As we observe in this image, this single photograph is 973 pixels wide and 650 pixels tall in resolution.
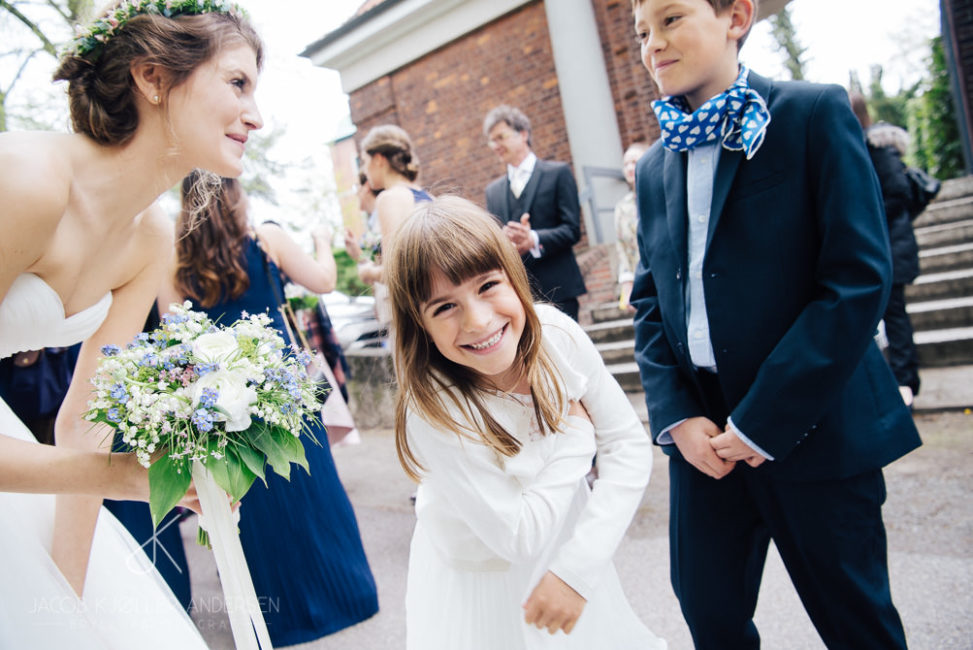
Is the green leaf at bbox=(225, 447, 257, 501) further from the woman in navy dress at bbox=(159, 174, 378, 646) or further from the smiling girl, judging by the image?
the woman in navy dress at bbox=(159, 174, 378, 646)

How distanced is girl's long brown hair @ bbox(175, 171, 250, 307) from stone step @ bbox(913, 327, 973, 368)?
5403mm

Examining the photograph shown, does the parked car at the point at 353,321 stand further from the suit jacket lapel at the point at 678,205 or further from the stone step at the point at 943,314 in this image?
the suit jacket lapel at the point at 678,205

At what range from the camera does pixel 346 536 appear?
3375 mm

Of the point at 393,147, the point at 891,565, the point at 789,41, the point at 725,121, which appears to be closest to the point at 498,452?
the point at 725,121

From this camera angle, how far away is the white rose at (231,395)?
1453mm

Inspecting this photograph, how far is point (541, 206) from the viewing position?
4.58m

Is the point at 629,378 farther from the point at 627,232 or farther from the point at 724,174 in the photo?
the point at 724,174

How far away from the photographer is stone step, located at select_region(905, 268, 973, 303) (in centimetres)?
604

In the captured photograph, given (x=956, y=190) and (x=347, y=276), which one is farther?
(x=347, y=276)

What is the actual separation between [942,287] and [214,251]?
6.40m

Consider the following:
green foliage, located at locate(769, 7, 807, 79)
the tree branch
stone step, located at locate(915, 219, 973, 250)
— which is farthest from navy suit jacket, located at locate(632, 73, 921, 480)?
green foliage, located at locate(769, 7, 807, 79)

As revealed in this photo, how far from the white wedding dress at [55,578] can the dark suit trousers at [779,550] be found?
1.56 metres

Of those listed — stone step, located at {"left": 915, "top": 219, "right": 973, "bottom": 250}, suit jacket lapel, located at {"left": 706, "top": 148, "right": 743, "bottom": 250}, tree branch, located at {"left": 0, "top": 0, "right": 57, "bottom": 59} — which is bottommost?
stone step, located at {"left": 915, "top": 219, "right": 973, "bottom": 250}

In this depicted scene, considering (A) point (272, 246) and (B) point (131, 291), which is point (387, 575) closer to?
(A) point (272, 246)
